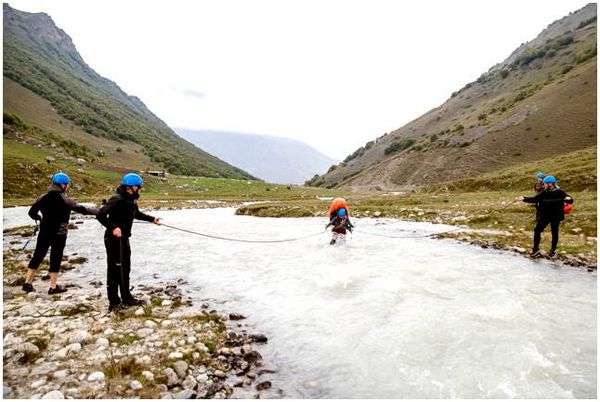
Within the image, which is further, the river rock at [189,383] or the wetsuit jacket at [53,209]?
the wetsuit jacket at [53,209]

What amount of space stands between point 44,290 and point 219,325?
6542mm

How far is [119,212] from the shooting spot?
11117mm

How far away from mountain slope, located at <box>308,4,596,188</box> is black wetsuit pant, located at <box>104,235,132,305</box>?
85525mm

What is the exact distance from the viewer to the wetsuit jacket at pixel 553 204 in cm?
1708

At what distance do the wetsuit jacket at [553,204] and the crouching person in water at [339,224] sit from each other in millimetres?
9016

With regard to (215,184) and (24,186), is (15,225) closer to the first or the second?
(24,186)

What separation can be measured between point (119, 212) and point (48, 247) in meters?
3.07

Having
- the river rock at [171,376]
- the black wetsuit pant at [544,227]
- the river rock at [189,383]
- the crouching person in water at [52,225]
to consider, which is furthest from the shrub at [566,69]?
the river rock at [171,376]

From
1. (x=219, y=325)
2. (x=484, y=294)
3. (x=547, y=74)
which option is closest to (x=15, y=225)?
(x=219, y=325)

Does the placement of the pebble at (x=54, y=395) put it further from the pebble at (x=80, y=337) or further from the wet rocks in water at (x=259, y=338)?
the wet rocks in water at (x=259, y=338)

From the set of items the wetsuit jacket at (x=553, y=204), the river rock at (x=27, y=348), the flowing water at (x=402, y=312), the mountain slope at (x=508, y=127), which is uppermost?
the mountain slope at (x=508, y=127)

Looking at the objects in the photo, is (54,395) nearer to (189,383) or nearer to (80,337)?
(189,383)

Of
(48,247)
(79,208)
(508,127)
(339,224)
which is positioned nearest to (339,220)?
(339,224)

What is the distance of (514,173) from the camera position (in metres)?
55.5
